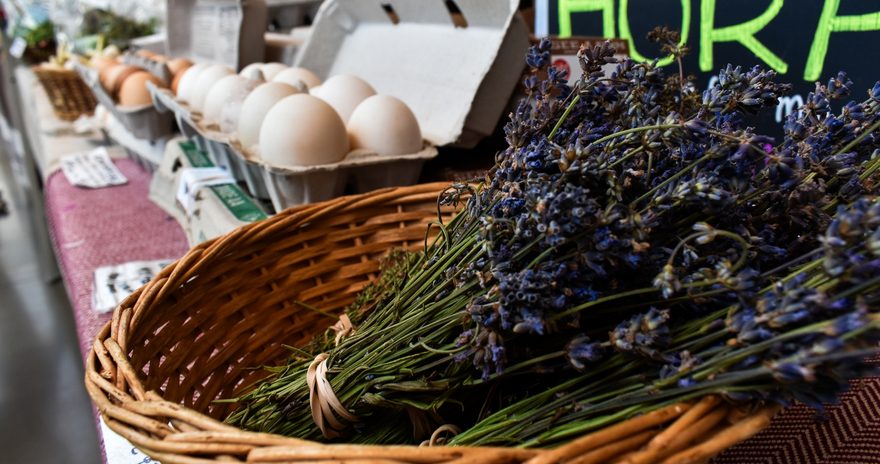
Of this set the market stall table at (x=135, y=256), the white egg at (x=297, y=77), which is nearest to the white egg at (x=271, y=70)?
the white egg at (x=297, y=77)

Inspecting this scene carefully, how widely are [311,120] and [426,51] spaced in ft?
1.31

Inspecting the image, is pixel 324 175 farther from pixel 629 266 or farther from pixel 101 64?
pixel 101 64

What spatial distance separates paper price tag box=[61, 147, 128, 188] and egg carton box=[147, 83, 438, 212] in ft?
2.36

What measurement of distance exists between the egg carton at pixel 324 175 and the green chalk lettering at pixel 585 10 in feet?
1.32

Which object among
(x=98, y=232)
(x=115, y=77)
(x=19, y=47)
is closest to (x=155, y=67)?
(x=115, y=77)

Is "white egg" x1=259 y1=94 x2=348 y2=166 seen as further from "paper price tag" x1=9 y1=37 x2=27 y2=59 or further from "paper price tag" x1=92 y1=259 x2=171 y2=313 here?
"paper price tag" x1=9 y1=37 x2=27 y2=59

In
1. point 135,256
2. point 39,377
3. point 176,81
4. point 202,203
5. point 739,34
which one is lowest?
point 39,377

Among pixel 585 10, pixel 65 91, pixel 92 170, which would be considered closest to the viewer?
pixel 585 10

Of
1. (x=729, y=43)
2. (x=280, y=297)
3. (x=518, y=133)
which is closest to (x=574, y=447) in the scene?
(x=518, y=133)

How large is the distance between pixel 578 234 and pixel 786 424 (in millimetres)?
360

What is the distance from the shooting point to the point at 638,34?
112 cm

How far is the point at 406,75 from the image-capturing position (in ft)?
4.31

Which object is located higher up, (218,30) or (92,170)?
(218,30)

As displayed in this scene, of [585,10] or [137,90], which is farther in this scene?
[137,90]
